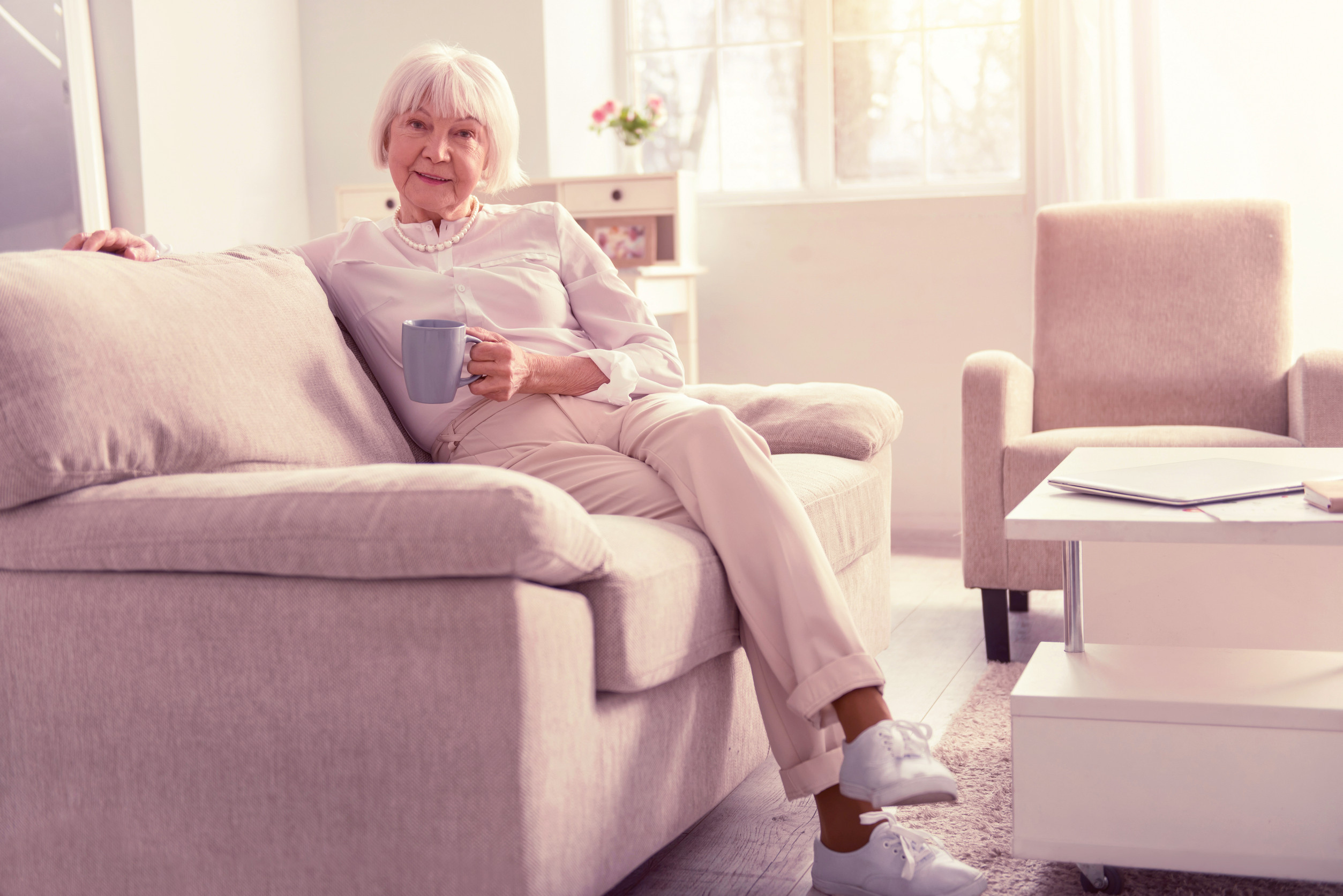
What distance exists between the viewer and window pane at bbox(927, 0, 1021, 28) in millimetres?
3893

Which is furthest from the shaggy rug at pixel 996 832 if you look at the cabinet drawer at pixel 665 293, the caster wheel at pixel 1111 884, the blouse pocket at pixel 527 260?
the cabinet drawer at pixel 665 293

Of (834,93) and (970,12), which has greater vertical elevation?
(970,12)

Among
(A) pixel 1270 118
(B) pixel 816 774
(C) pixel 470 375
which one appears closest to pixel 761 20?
(A) pixel 1270 118

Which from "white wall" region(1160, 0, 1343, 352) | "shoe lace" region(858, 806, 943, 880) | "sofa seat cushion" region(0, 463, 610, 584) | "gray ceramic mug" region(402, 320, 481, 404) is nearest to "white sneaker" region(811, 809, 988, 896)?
"shoe lace" region(858, 806, 943, 880)

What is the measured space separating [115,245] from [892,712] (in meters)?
1.35

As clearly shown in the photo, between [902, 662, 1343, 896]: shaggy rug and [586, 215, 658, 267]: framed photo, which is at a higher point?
[586, 215, 658, 267]: framed photo

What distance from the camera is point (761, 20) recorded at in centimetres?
416

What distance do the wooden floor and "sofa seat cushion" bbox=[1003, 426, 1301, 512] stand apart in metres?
0.35

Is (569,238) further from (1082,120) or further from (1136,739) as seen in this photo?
(1082,120)

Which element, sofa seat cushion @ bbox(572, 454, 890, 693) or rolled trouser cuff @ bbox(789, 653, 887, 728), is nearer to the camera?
sofa seat cushion @ bbox(572, 454, 890, 693)

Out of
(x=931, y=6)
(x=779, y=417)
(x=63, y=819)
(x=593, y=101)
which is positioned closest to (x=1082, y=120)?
(x=931, y=6)

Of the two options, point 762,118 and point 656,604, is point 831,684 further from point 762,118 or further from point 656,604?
point 762,118

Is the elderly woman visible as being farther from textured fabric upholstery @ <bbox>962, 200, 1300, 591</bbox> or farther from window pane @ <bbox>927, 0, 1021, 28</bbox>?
window pane @ <bbox>927, 0, 1021, 28</bbox>

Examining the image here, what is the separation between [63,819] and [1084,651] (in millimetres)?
1204
